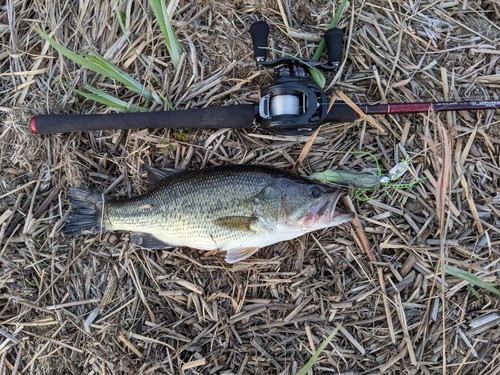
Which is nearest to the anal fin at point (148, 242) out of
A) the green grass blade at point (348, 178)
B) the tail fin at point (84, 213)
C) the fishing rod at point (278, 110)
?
the tail fin at point (84, 213)

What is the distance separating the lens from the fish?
3.11m

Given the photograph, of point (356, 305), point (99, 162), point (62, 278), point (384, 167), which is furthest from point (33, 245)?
point (384, 167)

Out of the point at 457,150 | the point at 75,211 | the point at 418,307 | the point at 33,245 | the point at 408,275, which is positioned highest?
the point at 457,150

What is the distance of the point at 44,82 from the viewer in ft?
12.2

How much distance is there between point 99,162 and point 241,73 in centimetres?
150

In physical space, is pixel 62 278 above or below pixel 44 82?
below

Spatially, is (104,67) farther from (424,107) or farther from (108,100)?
(424,107)

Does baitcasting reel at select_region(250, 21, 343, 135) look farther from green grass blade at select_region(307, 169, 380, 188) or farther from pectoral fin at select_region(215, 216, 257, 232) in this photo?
pectoral fin at select_region(215, 216, 257, 232)

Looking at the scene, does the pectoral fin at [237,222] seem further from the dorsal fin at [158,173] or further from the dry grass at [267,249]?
the dorsal fin at [158,173]

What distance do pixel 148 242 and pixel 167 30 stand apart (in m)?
1.77

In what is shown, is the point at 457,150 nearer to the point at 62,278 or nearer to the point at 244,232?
the point at 244,232

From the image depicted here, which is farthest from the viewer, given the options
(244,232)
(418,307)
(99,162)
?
(99,162)

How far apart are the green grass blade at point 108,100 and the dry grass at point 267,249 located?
167 mm

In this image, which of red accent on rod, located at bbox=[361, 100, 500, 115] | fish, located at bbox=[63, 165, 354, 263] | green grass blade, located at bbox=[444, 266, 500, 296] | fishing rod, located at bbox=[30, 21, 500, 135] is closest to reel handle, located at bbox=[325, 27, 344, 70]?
fishing rod, located at bbox=[30, 21, 500, 135]
